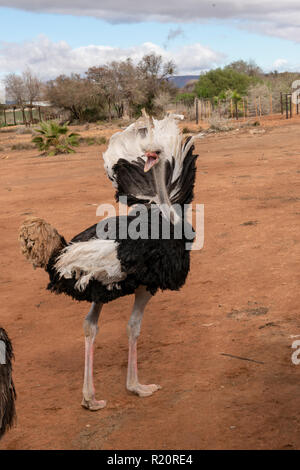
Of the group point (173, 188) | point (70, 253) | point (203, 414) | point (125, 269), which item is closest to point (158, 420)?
Answer: point (203, 414)

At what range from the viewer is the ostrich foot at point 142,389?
3781 millimetres

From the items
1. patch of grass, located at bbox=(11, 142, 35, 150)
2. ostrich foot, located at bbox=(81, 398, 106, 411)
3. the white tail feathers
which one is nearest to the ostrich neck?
the white tail feathers

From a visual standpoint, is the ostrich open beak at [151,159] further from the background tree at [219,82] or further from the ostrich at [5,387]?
the background tree at [219,82]

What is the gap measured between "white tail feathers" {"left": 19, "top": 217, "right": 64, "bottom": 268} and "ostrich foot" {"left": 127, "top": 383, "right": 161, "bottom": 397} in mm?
1007

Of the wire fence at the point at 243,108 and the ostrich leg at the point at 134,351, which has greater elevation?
the wire fence at the point at 243,108

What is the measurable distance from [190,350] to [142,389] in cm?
72

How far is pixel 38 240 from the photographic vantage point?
3.63m

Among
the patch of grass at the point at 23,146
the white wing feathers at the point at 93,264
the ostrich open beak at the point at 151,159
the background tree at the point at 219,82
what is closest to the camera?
the white wing feathers at the point at 93,264

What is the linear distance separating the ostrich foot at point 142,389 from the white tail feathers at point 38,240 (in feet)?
3.30

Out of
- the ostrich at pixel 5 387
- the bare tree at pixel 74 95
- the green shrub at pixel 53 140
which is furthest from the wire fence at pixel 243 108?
the ostrich at pixel 5 387

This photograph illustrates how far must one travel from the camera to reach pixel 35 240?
3617 mm

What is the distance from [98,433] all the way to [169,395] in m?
0.59

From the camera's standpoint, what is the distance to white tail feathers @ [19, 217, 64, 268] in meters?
3.57
